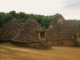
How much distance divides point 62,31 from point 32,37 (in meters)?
19.1

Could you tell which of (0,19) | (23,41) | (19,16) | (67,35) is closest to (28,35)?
(23,41)

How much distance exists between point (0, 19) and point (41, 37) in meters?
35.0

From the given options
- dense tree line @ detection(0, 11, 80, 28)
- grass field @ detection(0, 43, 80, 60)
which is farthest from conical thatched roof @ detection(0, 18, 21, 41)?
dense tree line @ detection(0, 11, 80, 28)

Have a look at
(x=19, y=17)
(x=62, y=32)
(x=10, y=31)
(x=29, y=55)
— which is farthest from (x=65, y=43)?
(x=19, y=17)

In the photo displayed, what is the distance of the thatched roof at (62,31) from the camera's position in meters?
48.9

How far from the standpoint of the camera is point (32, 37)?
33062 mm

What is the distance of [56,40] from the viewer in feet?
159

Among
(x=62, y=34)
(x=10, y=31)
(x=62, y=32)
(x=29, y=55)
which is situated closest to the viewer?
(x=29, y=55)

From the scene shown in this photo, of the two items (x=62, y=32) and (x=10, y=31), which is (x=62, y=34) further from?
(x=10, y=31)

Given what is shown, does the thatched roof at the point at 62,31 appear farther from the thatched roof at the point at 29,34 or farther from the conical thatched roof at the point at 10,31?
the thatched roof at the point at 29,34

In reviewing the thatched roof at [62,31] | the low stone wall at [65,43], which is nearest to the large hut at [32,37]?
the thatched roof at [62,31]

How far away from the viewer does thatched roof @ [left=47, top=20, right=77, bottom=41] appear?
4893 centimetres

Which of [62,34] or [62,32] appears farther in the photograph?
[62,32]

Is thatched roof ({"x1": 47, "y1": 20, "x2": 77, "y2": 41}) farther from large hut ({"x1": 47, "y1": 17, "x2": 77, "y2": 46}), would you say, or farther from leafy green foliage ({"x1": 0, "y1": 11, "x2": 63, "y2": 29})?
leafy green foliage ({"x1": 0, "y1": 11, "x2": 63, "y2": 29})
